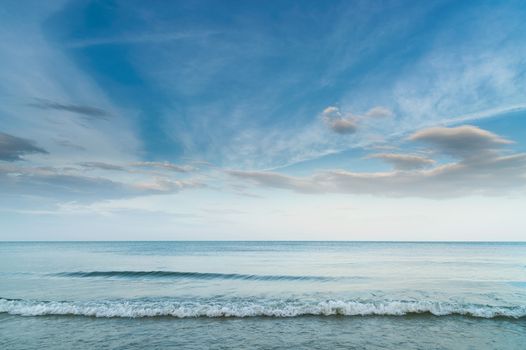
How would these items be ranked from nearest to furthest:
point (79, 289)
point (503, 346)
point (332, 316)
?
point (503, 346), point (332, 316), point (79, 289)

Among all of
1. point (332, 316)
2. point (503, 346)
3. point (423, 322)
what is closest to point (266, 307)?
point (332, 316)

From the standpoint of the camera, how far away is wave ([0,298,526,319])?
14.8m

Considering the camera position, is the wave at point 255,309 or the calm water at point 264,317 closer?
the calm water at point 264,317

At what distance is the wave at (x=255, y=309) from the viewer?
14836 millimetres

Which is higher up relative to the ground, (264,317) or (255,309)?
(255,309)

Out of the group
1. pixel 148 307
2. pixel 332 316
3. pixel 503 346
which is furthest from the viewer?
pixel 148 307

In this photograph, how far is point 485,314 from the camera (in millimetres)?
14719

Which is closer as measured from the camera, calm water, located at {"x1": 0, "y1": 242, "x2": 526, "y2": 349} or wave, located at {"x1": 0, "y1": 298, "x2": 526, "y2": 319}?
calm water, located at {"x1": 0, "y1": 242, "x2": 526, "y2": 349}

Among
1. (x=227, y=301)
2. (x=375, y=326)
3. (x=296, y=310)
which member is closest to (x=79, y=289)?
(x=227, y=301)

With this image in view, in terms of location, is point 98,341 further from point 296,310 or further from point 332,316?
point 332,316

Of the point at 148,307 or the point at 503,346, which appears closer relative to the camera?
the point at 503,346

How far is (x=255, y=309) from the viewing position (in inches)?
604

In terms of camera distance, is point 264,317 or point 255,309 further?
point 255,309

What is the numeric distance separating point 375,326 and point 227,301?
823 cm
